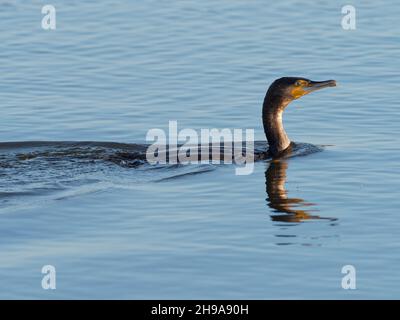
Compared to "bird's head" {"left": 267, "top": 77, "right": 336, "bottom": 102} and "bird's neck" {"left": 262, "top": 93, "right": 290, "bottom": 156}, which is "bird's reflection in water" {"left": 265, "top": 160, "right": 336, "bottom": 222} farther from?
"bird's head" {"left": 267, "top": 77, "right": 336, "bottom": 102}

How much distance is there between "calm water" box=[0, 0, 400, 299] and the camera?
1089 cm

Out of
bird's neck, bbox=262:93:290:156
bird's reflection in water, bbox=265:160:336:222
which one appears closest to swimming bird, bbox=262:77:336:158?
bird's neck, bbox=262:93:290:156

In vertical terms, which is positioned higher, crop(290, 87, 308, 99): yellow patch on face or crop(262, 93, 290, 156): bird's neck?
crop(290, 87, 308, 99): yellow patch on face

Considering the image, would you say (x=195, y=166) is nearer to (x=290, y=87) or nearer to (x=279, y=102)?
(x=279, y=102)

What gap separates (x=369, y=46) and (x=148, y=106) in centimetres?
439

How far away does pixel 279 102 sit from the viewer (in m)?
15.8

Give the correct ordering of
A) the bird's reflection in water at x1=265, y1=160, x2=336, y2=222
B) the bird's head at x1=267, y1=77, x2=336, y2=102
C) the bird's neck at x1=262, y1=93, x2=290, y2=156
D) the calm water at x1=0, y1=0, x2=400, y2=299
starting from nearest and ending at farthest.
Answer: the calm water at x1=0, y1=0, x2=400, y2=299 → the bird's reflection in water at x1=265, y1=160, x2=336, y2=222 → the bird's neck at x1=262, y1=93, x2=290, y2=156 → the bird's head at x1=267, y1=77, x2=336, y2=102

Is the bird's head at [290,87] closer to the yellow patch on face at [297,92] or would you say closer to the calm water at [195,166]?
the yellow patch on face at [297,92]

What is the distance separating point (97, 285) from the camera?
1042 cm

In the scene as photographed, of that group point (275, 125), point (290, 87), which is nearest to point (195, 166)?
point (275, 125)

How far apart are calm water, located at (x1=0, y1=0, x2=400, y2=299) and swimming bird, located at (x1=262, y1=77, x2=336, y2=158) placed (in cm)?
46

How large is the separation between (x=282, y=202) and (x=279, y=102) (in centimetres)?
264
